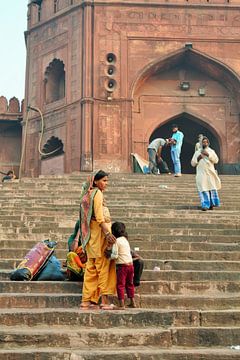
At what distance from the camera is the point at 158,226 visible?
23.6ft

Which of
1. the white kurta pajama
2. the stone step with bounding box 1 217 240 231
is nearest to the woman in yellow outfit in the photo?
the stone step with bounding box 1 217 240 231

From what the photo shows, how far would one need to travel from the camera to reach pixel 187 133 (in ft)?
62.0

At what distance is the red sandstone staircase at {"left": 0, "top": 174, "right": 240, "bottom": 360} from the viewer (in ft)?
11.7

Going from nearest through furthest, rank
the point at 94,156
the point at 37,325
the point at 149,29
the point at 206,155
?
1. the point at 37,325
2. the point at 206,155
3. the point at 94,156
4. the point at 149,29

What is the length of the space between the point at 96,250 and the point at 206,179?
176 inches

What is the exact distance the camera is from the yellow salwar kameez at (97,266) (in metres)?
4.17

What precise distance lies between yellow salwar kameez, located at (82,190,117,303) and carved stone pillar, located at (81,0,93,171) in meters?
11.1

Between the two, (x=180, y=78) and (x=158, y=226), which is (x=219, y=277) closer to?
(x=158, y=226)

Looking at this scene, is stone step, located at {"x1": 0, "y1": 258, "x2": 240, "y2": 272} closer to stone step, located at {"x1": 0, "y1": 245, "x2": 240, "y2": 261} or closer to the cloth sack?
stone step, located at {"x1": 0, "y1": 245, "x2": 240, "y2": 261}

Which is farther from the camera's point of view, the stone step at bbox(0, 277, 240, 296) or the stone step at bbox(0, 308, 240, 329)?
the stone step at bbox(0, 277, 240, 296)

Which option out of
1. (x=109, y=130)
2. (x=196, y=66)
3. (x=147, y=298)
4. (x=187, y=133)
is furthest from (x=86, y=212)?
(x=187, y=133)

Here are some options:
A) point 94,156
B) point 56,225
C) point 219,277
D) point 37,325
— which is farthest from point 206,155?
point 94,156

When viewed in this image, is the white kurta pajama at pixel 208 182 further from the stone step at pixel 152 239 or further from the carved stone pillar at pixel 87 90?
the carved stone pillar at pixel 87 90

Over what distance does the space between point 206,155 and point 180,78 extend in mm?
8935
